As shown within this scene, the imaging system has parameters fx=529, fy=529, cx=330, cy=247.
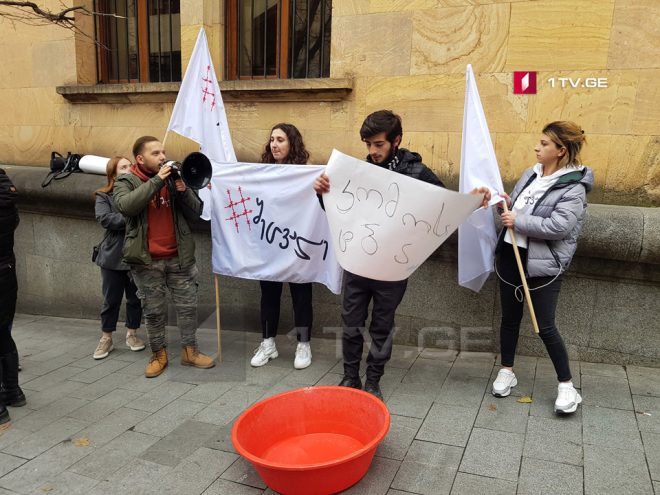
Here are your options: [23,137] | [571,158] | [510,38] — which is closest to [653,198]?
[571,158]

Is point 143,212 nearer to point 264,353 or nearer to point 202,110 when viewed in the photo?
point 202,110

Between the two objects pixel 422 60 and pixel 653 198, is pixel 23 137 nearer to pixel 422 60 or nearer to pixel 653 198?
pixel 422 60

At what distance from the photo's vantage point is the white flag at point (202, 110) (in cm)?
444

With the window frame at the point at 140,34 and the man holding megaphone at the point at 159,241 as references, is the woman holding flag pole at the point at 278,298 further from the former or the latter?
the window frame at the point at 140,34

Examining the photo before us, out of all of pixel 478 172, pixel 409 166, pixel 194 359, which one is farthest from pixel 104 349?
pixel 478 172

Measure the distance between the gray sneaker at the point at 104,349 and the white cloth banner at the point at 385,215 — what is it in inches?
108

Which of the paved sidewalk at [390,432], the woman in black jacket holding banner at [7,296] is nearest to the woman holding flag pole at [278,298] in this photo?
the paved sidewalk at [390,432]

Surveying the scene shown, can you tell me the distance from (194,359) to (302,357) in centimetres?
93

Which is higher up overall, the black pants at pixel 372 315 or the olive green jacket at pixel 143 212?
the olive green jacket at pixel 143 212

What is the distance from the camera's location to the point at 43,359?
493cm

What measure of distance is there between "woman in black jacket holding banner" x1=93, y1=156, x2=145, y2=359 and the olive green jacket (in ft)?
1.82

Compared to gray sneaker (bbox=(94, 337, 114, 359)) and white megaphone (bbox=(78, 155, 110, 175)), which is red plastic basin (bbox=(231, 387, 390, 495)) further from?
white megaphone (bbox=(78, 155, 110, 175))

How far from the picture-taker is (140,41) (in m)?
6.34

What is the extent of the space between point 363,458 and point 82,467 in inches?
65.3
